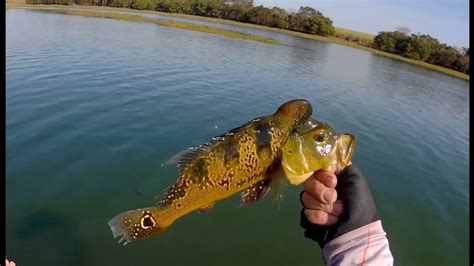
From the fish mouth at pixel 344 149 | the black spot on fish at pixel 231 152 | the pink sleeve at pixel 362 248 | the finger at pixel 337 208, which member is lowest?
the pink sleeve at pixel 362 248

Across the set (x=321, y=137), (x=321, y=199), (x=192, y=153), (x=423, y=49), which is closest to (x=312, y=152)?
A: (x=321, y=137)

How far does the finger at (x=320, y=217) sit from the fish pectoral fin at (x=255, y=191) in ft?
1.40

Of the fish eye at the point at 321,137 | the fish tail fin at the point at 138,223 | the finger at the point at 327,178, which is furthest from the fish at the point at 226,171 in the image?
the finger at the point at 327,178

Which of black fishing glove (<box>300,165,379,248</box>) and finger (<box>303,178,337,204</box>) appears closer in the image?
finger (<box>303,178,337,204</box>)

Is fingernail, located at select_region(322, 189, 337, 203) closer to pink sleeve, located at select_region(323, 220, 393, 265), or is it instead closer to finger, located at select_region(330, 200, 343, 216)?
finger, located at select_region(330, 200, 343, 216)

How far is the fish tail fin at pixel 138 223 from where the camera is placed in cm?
237

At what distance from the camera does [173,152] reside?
11992mm

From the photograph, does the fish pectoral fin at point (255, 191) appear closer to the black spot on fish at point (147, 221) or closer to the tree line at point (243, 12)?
the black spot on fish at point (147, 221)

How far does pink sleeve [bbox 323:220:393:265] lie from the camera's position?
8.20 feet

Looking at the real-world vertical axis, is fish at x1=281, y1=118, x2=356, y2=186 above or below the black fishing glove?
above

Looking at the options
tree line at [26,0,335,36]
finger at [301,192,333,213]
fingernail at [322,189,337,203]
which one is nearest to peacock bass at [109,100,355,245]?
fingernail at [322,189,337,203]

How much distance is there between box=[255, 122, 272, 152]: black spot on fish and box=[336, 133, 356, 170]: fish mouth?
44 centimetres

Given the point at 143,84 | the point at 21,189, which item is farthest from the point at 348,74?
the point at 21,189

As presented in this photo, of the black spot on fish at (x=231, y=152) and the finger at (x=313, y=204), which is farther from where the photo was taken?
the finger at (x=313, y=204)
